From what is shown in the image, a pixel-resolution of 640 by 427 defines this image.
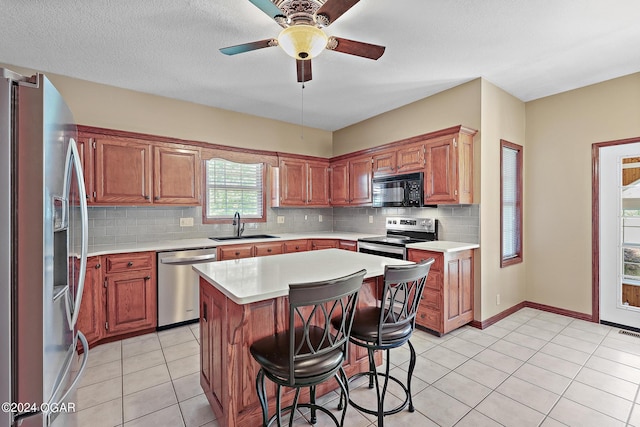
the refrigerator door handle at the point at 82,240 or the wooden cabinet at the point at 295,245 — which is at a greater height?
the refrigerator door handle at the point at 82,240

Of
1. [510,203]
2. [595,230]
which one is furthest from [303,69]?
[595,230]

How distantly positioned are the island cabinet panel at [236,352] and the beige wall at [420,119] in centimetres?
310

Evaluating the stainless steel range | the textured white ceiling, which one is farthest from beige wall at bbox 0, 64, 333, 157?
the stainless steel range

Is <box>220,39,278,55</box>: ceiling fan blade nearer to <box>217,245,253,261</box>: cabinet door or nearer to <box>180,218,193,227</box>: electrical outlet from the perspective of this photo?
<box>217,245,253,261</box>: cabinet door

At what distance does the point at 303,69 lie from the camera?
2400 mm

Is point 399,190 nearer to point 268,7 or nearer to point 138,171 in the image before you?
point 268,7

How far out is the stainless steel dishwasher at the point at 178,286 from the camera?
3.30 m

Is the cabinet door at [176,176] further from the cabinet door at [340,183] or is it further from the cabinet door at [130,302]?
the cabinet door at [340,183]

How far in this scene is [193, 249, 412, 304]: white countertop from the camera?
5.04 ft

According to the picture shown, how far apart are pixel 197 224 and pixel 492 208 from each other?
3.82m

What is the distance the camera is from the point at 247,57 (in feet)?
9.58

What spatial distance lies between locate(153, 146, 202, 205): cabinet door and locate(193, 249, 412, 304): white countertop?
1919 millimetres

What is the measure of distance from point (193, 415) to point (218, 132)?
3571mm

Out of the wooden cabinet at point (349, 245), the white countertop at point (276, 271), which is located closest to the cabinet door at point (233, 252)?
the wooden cabinet at point (349, 245)
